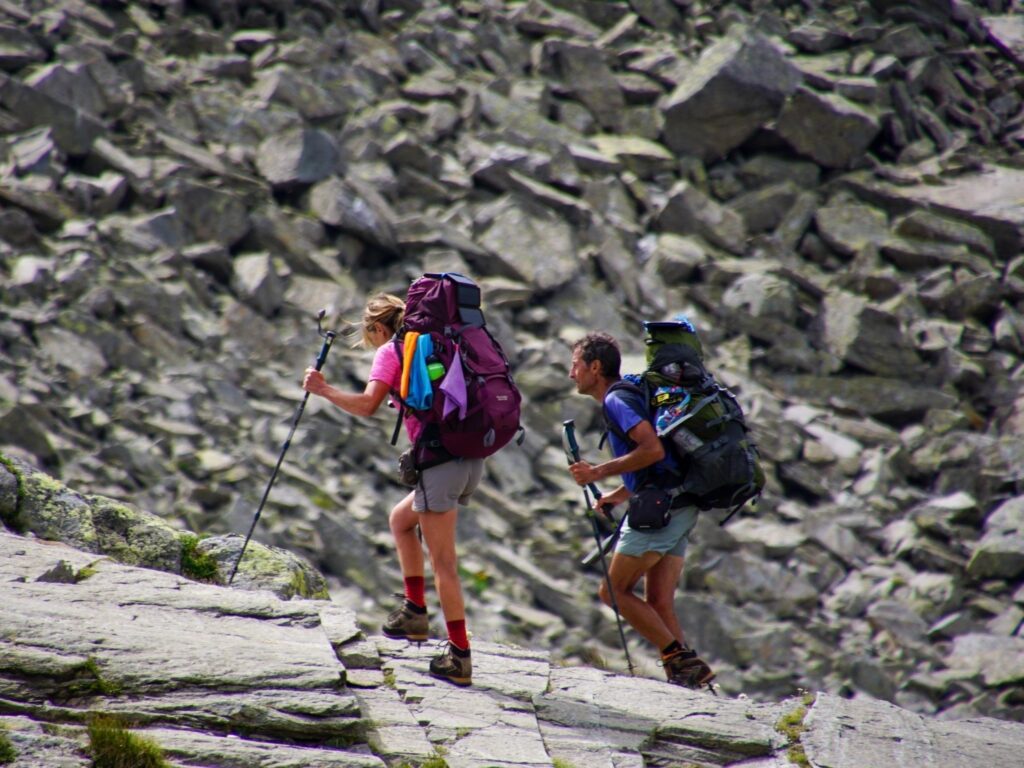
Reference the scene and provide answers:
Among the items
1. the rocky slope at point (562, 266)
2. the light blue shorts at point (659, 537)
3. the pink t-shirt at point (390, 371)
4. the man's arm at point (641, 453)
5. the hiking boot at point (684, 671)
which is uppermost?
the pink t-shirt at point (390, 371)

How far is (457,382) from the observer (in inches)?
295

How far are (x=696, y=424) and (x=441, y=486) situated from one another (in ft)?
7.70

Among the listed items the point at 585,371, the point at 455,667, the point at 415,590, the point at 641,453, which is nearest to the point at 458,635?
the point at 455,667

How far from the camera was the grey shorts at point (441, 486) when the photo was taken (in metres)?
7.78

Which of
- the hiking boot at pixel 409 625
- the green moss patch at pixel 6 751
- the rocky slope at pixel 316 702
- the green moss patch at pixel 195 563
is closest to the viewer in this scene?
the green moss patch at pixel 6 751

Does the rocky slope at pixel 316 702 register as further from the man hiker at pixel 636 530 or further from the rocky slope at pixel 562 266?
the rocky slope at pixel 562 266

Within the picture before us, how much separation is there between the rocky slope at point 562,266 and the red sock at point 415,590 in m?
3.41

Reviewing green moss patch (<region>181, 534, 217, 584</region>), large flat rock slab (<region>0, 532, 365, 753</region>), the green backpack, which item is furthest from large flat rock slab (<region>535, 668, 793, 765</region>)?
green moss patch (<region>181, 534, 217, 584</region>)

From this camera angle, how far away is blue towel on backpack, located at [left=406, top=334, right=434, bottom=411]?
24.5 ft

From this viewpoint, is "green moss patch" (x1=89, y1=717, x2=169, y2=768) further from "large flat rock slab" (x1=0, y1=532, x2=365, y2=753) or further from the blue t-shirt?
the blue t-shirt

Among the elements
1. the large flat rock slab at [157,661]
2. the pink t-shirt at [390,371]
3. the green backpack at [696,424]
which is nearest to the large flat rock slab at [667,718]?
the green backpack at [696,424]

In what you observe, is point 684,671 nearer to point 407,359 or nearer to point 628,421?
point 628,421

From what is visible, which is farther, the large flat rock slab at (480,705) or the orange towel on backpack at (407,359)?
the orange towel on backpack at (407,359)

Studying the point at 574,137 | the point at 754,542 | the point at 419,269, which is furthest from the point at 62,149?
the point at 754,542
